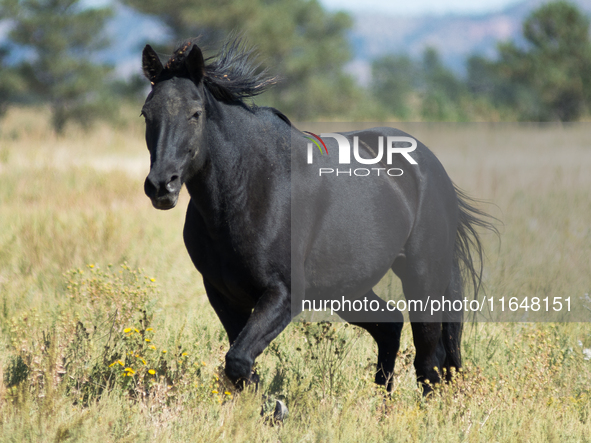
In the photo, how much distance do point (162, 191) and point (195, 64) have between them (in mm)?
759

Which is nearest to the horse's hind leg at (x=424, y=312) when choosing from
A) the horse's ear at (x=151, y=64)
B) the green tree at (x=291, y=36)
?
the horse's ear at (x=151, y=64)

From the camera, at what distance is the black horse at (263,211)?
3.12 meters

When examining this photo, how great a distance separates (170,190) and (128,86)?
97.9 feet

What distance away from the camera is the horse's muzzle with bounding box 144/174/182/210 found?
9.22ft

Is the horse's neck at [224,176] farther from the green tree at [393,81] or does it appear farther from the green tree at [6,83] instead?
the green tree at [393,81]

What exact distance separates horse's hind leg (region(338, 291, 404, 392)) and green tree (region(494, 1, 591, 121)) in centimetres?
3217

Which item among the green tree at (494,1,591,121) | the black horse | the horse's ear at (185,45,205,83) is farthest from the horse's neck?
the green tree at (494,1,591,121)

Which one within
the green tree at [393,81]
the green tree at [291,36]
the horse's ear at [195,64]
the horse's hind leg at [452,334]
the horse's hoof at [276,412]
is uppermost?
the green tree at [393,81]

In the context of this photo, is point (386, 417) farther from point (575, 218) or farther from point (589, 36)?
point (589, 36)

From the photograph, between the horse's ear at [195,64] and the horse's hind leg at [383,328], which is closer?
the horse's ear at [195,64]

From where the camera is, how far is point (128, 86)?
30.9 m

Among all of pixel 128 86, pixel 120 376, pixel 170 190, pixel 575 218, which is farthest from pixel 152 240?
pixel 128 86

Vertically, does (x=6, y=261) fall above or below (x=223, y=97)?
below

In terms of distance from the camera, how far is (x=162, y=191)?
9.33 feet
